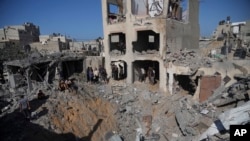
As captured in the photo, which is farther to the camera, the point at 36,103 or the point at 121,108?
the point at 121,108

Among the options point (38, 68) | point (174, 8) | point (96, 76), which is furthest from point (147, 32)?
point (38, 68)

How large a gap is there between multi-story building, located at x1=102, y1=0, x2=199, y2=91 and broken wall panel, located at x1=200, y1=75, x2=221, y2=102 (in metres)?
2.47

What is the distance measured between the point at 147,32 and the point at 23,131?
12.8m

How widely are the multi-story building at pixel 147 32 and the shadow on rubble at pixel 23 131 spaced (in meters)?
7.98

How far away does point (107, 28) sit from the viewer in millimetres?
16969

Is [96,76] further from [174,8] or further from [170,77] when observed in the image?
[174,8]

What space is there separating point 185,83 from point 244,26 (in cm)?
1595

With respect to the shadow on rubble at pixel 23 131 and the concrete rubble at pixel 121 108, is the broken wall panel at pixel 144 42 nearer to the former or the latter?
the concrete rubble at pixel 121 108

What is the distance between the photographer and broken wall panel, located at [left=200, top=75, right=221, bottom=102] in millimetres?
11727

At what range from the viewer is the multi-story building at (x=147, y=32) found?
1409 cm

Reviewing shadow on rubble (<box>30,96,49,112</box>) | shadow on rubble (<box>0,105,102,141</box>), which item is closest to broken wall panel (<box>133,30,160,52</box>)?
shadow on rubble (<box>30,96,49,112</box>)

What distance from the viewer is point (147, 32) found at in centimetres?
1738

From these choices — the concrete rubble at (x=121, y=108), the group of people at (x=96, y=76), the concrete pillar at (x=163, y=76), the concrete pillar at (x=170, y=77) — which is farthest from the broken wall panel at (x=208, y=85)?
the group of people at (x=96, y=76)

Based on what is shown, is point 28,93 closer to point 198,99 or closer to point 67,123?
Answer: point 67,123
